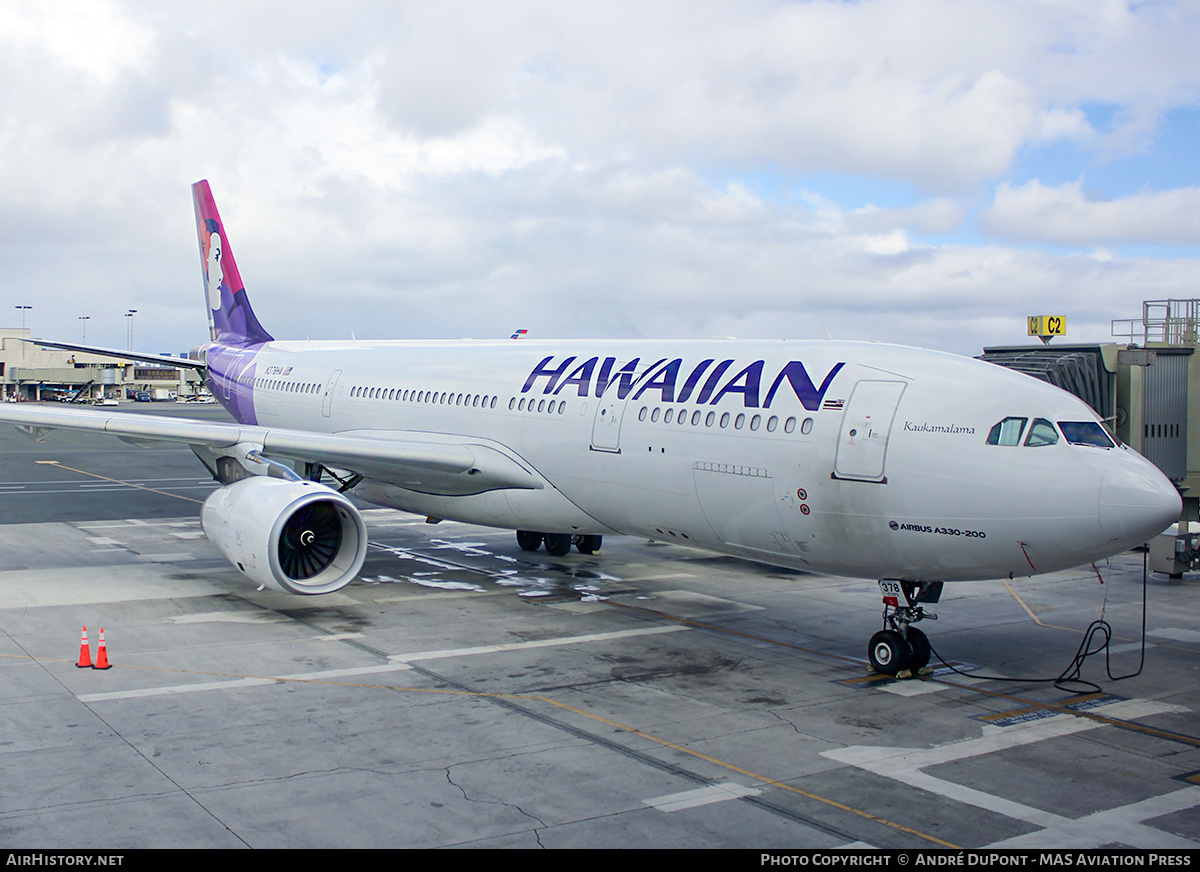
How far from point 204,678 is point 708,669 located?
5.92 metres

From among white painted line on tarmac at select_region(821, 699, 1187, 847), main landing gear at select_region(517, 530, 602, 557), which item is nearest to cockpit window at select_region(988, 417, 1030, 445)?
white painted line on tarmac at select_region(821, 699, 1187, 847)

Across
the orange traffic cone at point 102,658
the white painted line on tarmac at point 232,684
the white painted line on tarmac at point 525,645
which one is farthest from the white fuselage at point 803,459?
the orange traffic cone at point 102,658

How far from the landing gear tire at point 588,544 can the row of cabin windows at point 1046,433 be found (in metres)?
11.1

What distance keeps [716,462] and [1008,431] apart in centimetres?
352

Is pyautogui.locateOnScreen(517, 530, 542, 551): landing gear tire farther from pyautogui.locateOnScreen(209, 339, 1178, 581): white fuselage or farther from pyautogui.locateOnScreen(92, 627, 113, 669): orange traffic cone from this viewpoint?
pyautogui.locateOnScreen(92, 627, 113, 669): orange traffic cone

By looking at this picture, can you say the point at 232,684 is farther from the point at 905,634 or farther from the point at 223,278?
the point at 223,278

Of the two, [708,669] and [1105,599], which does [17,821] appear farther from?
[1105,599]

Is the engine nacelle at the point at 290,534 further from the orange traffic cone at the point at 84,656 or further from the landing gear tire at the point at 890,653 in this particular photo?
the landing gear tire at the point at 890,653

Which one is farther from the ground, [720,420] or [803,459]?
[720,420]

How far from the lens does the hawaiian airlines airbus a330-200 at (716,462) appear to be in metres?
10.8

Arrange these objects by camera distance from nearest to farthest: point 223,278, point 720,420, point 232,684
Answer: point 232,684 < point 720,420 < point 223,278

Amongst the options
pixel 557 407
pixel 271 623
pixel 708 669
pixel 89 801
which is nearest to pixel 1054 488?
pixel 708 669

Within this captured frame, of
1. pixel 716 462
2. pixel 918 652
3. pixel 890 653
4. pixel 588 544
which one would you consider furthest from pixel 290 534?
pixel 918 652

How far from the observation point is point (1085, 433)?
10867 mm
